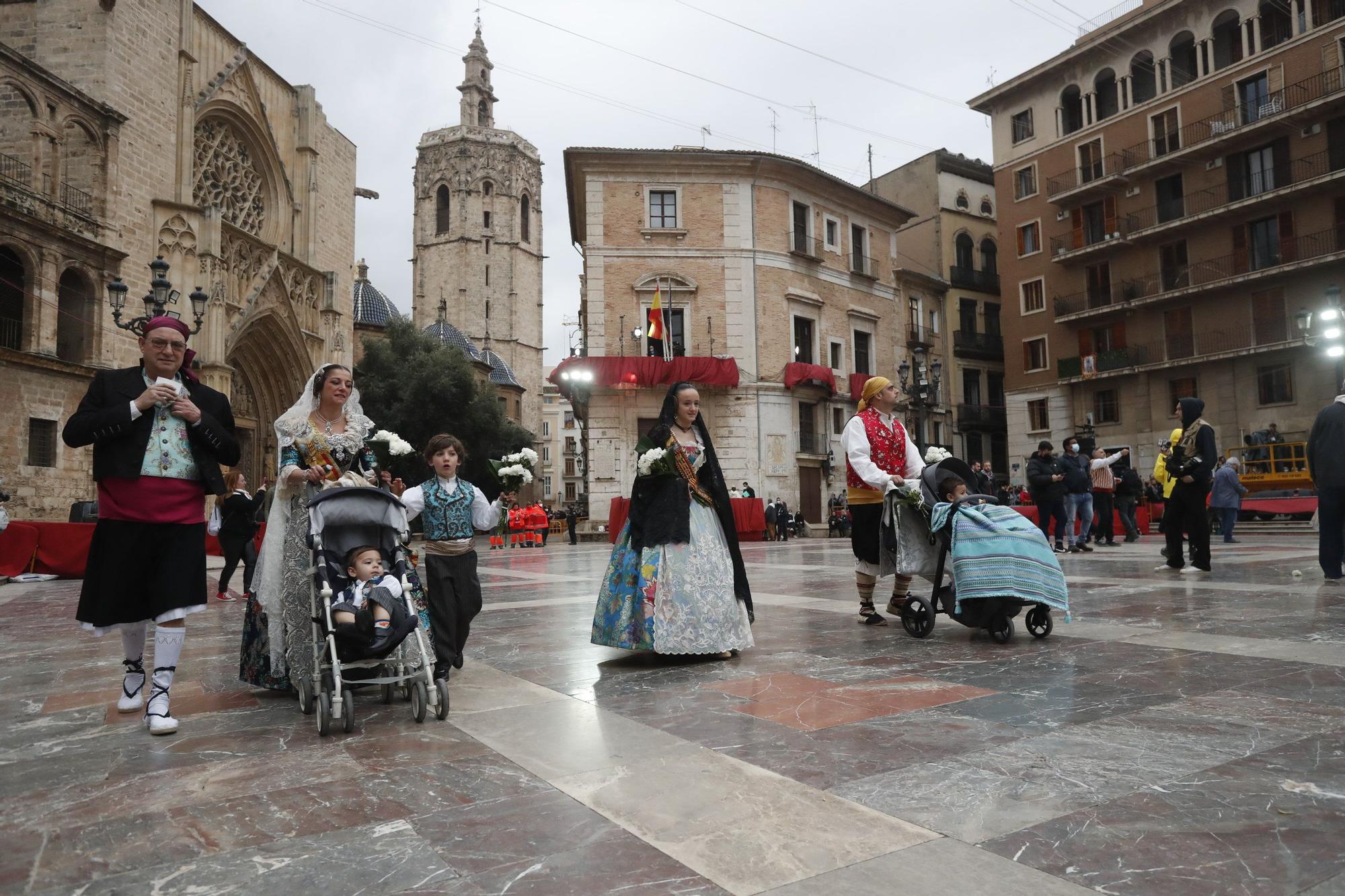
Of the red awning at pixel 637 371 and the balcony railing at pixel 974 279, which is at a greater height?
the balcony railing at pixel 974 279

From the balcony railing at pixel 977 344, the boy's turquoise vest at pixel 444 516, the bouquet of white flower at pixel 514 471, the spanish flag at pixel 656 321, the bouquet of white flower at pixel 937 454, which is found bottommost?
the boy's turquoise vest at pixel 444 516

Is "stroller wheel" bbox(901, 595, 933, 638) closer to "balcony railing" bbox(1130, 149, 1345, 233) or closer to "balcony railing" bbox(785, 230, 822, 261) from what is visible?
"balcony railing" bbox(785, 230, 822, 261)

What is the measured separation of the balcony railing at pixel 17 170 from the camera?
69.7 ft

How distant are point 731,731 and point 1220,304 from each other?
32800 mm

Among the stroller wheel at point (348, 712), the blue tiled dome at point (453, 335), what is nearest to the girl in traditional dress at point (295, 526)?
the stroller wheel at point (348, 712)

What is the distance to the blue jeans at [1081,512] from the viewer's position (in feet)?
45.0

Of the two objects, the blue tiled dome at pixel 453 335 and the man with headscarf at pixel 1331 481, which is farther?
the blue tiled dome at pixel 453 335

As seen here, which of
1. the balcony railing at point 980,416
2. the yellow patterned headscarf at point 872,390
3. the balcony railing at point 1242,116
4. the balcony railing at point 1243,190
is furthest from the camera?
the balcony railing at point 980,416

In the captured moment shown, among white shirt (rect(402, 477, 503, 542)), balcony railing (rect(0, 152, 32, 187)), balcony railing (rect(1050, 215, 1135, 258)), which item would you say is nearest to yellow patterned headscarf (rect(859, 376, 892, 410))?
white shirt (rect(402, 477, 503, 542))

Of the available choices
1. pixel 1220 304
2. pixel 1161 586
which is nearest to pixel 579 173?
pixel 1220 304

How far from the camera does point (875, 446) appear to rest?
6.53 metres

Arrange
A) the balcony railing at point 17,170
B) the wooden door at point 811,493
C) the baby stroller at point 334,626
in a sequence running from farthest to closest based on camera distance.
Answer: the wooden door at point 811,493 < the balcony railing at point 17,170 < the baby stroller at point 334,626

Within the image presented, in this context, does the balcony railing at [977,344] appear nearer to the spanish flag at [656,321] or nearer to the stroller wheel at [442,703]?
the spanish flag at [656,321]

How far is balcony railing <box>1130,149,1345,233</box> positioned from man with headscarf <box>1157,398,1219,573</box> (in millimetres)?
23576
